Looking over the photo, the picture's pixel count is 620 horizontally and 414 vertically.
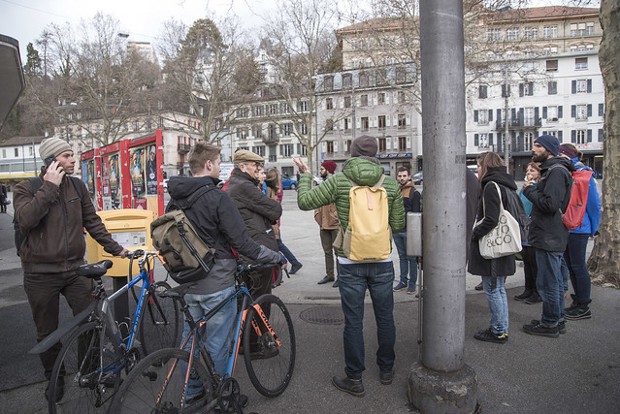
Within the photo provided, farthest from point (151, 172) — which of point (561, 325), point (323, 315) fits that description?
point (561, 325)

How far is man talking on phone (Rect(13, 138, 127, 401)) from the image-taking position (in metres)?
3.18

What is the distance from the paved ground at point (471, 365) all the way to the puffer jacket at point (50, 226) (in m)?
1.12

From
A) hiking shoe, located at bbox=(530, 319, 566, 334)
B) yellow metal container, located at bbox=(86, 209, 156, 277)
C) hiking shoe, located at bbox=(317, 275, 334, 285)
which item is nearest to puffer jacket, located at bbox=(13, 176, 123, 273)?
yellow metal container, located at bbox=(86, 209, 156, 277)

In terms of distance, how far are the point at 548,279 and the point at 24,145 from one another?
92392 millimetres

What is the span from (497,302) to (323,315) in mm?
2020

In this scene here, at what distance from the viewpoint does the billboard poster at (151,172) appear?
6766mm

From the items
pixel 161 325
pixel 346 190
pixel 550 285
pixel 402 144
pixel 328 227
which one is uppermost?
pixel 402 144

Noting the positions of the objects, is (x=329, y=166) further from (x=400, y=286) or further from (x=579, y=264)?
(x=579, y=264)

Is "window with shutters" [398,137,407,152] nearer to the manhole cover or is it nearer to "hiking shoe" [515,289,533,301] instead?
"hiking shoe" [515,289,533,301]

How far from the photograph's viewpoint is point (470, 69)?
2419 cm

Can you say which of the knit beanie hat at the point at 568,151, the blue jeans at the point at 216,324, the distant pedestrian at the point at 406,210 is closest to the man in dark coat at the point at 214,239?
the blue jeans at the point at 216,324

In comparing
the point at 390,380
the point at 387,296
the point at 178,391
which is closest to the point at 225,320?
the point at 178,391

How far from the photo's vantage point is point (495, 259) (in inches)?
171

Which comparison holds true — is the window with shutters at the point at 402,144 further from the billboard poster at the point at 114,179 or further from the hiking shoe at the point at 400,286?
the hiking shoe at the point at 400,286
